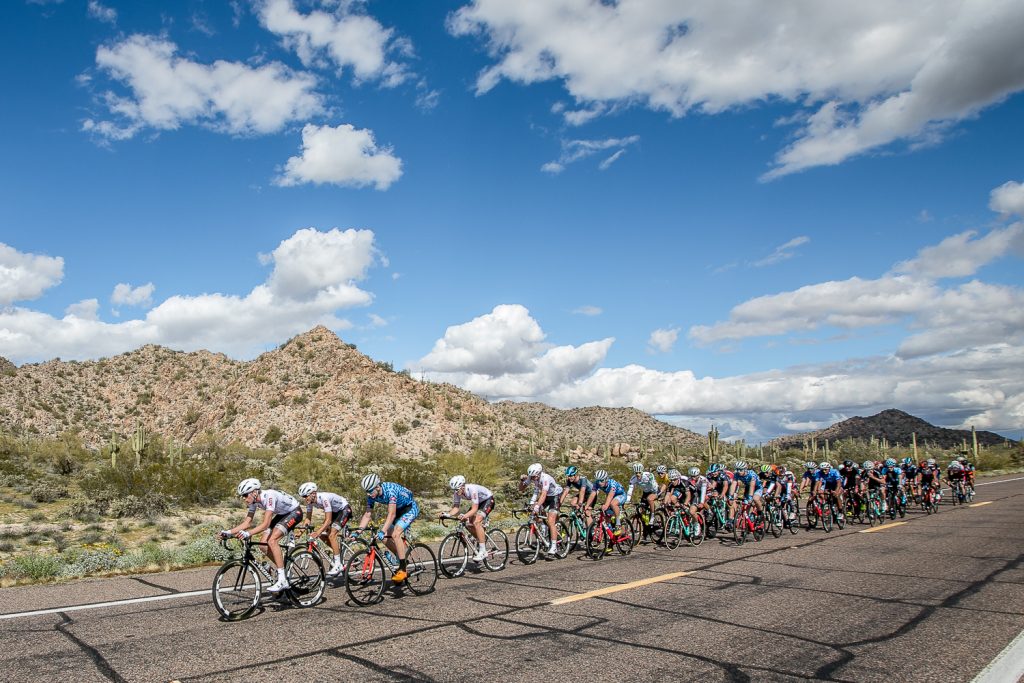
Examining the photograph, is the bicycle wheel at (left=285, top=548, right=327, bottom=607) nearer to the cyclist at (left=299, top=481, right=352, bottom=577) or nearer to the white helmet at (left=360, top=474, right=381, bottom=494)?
the cyclist at (left=299, top=481, right=352, bottom=577)

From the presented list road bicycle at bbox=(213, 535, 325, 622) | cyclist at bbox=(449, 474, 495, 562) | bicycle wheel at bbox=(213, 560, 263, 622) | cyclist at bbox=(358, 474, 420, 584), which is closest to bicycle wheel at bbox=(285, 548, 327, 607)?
road bicycle at bbox=(213, 535, 325, 622)

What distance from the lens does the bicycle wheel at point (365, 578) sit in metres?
9.61

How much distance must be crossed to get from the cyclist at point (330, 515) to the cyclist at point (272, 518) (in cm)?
39

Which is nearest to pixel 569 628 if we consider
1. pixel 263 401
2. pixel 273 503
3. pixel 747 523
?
pixel 273 503

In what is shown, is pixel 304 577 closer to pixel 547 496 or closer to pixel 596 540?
pixel 547 496

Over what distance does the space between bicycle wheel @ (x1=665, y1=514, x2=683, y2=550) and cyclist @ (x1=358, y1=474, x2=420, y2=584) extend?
6.94 meters

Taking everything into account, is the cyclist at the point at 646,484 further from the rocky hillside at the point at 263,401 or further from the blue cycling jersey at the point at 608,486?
the rocky hillside at the point at 263,401

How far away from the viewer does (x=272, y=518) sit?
30.2 feet

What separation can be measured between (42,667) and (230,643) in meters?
1.65

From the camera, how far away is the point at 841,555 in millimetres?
14008

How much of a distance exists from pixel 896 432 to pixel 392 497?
135m

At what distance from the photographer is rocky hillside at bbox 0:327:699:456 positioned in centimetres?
5819

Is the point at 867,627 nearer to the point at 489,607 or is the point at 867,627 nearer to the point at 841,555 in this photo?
the point at 489,607

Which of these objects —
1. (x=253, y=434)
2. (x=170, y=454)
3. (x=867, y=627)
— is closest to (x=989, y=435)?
(x=253, y=434)
